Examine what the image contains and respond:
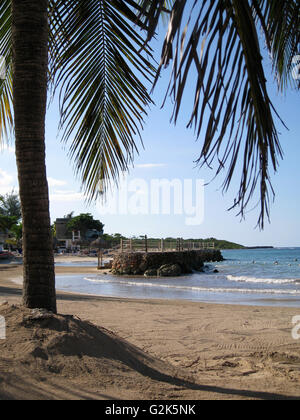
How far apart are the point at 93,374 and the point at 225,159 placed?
202 centimetres

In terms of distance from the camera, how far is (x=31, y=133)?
298 cm

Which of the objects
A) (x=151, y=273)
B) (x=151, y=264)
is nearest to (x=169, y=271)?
(x=151, y=273)

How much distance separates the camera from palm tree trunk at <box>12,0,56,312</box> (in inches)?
117

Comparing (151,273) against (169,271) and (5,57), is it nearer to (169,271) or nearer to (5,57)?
(169,271)

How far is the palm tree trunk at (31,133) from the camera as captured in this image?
9.73 feet

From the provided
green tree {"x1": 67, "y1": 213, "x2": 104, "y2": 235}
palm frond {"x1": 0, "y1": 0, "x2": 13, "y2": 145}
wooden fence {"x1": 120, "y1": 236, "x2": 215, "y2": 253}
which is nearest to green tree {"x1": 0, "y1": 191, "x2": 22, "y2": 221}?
green tree {"x1": 67, "y1": 213, "x2": 104, "y2": 235}

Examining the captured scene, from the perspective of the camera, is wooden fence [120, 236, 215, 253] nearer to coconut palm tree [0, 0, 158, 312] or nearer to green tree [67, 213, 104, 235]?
coconut palm tree [0, 0, 158, 312]

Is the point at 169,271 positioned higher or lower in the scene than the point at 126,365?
lower

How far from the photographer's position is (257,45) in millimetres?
1442

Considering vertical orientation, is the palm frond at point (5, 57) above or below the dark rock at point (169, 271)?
above

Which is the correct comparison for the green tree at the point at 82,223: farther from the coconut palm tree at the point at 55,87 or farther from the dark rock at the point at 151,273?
the coconut palm tree at the point at 55,87

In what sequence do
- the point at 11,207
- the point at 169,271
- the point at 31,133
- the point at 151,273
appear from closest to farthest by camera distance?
the point at 31,133 → the point at 169,271 → the point at 151,273 → the point at 11,207

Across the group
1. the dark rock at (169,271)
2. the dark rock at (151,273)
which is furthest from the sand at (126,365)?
the dark rock at (151,273)

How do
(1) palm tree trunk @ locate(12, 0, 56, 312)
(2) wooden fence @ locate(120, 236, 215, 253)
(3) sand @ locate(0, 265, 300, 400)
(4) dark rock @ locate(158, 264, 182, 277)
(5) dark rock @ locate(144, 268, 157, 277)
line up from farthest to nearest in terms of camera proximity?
(2) wooden fence @ locate(120, 236, 215, 253) < (5) dark rock @ locate(144, 268, 157, 277) < (4) dark rock @ locate(158, 264, 182, 277) < (1) palm tree trunk @ locate(12, 0, 56, 312) < (3) sand @ locate(0, 265, 300, 400)
